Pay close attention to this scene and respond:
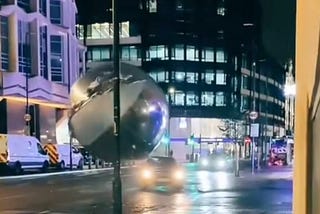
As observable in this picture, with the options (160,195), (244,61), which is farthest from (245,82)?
(160,195)

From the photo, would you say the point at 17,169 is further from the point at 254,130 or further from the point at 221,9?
the point at 221,9

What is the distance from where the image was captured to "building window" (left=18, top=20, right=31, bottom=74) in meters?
13.9

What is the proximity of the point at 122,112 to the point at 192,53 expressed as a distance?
436cm

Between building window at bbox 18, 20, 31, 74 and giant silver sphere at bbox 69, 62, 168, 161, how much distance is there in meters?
4.55

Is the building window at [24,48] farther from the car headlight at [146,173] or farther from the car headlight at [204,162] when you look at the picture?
the car headlight at [204,162]

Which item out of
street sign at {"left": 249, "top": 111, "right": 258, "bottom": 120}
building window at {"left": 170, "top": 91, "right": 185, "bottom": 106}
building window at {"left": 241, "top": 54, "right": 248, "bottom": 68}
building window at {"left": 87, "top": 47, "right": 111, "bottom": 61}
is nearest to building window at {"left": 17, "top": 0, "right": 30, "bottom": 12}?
building window at {"left": 87, "top": 47, "right": 111, "bottom": 61}

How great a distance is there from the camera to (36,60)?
550 inches

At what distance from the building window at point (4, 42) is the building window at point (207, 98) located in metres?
4.85

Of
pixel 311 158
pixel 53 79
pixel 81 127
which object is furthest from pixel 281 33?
pixel 53 79

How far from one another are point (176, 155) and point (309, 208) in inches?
382

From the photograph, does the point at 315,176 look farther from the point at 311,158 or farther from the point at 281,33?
the point at 281,33

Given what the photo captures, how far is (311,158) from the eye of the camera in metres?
1.67

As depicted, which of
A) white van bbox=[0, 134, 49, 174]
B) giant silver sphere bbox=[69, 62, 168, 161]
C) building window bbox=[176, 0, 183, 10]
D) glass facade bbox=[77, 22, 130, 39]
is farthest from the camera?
white van bbox=[0, 134, 49, 174]

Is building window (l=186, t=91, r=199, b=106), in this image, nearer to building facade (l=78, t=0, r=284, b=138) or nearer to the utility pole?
building facade (l=78, t=0, r=284, b=138)
